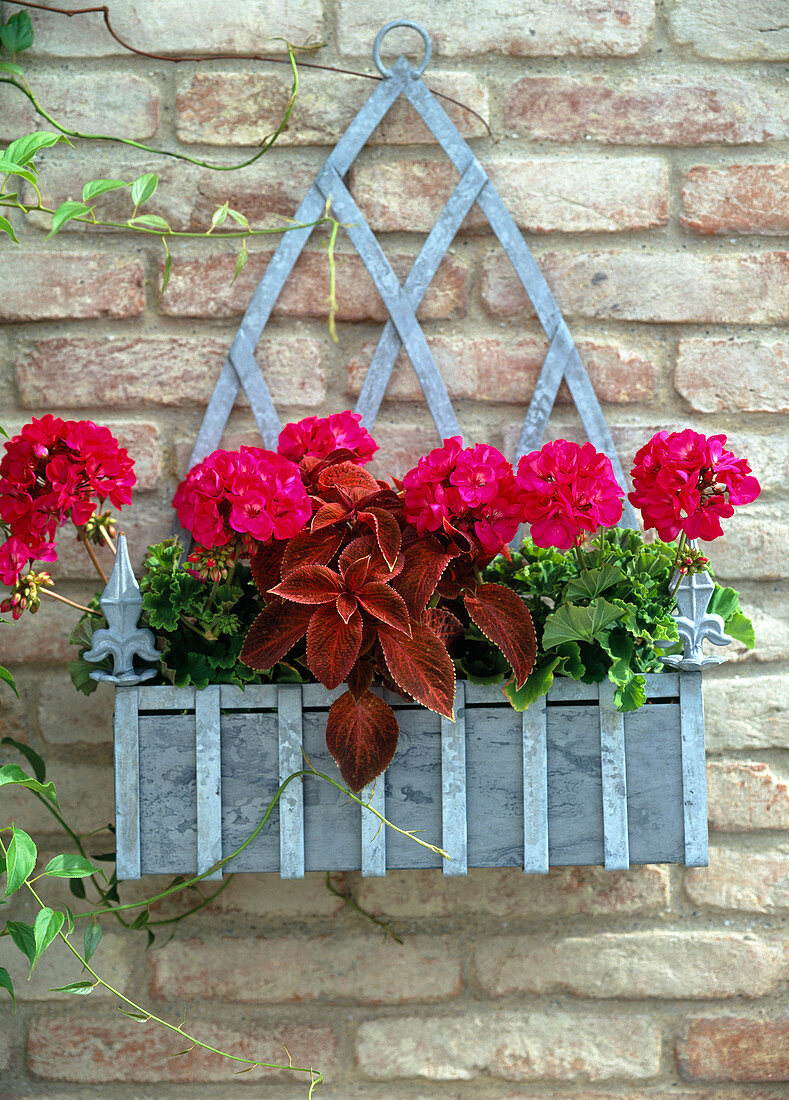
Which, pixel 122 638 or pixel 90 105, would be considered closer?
pixel 122 638

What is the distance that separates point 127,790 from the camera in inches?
30.5

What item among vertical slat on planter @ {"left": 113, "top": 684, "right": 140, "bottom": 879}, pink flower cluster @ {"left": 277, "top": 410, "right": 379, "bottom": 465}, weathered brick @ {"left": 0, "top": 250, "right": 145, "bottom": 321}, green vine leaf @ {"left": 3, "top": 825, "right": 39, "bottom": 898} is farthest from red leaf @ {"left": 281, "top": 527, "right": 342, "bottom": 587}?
weathered brick @ {"left": 0, "top": 250, "right": 145, "bottom": 321}

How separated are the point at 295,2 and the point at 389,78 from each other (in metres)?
0.15

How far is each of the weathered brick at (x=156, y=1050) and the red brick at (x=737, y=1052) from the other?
43 cm

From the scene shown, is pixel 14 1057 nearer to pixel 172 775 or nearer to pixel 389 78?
pixel 172 775

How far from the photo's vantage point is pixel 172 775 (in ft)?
2.55

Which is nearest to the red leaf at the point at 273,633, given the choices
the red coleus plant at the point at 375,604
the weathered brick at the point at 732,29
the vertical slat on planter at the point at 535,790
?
the red coleus plant at the point at 375,604

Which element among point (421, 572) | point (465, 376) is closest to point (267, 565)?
point (421, 572)

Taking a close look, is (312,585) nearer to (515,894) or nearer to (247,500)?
(247,500)

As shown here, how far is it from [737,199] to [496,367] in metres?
0.35

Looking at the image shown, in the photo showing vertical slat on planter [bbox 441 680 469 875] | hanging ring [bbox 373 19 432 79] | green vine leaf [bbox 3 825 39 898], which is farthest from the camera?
hanging ring [bbox 373 19 432 79]

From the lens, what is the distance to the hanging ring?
3.06 ft

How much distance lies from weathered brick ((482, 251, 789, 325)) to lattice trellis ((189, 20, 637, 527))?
0.03m

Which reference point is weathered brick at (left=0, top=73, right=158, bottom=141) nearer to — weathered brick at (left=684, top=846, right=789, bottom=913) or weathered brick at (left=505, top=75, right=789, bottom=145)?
weathered brick at (left=505, top=75, right=789, bottom=145)
